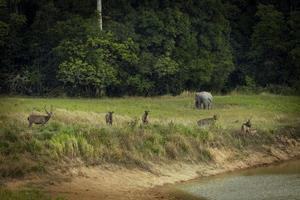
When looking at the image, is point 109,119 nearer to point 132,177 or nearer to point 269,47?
point 132,177

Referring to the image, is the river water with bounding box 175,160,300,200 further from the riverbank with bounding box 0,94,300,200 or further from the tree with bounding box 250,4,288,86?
the tree with bounding box 250,4,288,86

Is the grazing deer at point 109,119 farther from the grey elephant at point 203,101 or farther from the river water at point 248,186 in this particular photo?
the grey elephant at point 203,101

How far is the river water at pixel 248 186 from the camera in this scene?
29.7 metres

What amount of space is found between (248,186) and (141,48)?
35.3m

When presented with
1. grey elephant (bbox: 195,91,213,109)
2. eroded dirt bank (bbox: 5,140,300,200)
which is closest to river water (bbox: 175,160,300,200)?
eroded dirt bank (bbox: 5,140,300,200)

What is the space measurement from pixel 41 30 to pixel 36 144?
33971 millimetres

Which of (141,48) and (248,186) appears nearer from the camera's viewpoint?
(248,186)

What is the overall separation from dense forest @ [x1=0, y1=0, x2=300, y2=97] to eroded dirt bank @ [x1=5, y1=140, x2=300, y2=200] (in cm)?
2414

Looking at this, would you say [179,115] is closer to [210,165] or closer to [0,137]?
[210,165]

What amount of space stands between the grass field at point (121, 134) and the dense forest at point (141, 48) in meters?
11.1

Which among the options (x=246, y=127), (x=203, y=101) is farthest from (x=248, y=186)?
(x=203, y=101)

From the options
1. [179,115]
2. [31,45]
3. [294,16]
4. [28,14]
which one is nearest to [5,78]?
[31,45]

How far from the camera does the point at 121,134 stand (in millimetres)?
35375

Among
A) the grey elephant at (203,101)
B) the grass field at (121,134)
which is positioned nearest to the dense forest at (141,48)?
the grey elephant at (203,101)
